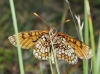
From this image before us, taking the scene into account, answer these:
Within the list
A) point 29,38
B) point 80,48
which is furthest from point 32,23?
point 80,48

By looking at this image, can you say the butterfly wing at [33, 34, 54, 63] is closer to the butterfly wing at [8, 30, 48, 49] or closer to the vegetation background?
the butterfly wing at [8, 30, 48, 49]

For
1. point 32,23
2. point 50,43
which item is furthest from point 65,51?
point 32,23

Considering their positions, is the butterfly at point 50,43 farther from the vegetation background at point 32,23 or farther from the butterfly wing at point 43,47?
the vegetation background at point 32,23

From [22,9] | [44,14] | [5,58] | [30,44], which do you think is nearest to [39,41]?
[30,44]

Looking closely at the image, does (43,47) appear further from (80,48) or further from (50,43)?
(80,48)

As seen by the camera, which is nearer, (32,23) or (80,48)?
(80,48)

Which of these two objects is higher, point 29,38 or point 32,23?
point 32,23

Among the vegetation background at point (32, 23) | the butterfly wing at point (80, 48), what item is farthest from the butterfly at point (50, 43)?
the vegetation background at point (32, 23)

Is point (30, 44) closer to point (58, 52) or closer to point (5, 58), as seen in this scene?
point (58, 52)
